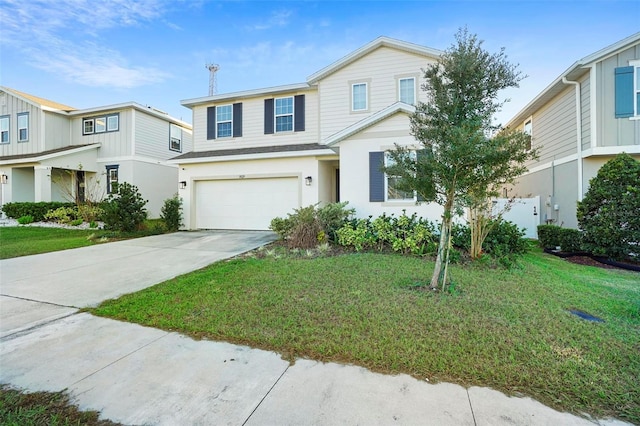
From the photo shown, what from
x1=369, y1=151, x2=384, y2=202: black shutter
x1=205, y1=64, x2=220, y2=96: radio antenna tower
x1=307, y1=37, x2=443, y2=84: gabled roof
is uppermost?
x1=205, y1=64, x2=220, y2=96: radio antenna tower

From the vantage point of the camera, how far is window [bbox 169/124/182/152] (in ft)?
59.0

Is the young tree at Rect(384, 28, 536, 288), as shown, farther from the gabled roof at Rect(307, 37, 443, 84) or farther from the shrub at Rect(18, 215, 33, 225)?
the shrub at Rect(18, 215, 33, 225)

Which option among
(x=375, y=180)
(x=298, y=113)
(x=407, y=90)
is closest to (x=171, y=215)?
(x=298, y=113)

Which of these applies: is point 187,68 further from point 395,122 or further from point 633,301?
point 633,301

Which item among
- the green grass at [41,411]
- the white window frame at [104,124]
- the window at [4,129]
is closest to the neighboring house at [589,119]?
the green grass at [41,411]

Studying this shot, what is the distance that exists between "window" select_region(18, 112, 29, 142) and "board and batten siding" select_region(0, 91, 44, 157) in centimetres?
22

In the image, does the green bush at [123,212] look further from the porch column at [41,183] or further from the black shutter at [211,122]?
the porch column at [41,183]

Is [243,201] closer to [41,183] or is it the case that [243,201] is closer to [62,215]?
[62,215]

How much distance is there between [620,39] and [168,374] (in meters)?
13.5

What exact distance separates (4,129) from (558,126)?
92.0 ft

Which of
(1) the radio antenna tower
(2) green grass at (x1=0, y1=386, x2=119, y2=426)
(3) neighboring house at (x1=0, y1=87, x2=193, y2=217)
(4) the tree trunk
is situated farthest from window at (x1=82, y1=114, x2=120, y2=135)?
(4) the tree trunk

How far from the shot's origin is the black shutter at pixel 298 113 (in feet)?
40.2

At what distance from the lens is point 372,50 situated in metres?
11.3

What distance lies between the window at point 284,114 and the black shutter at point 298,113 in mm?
214
